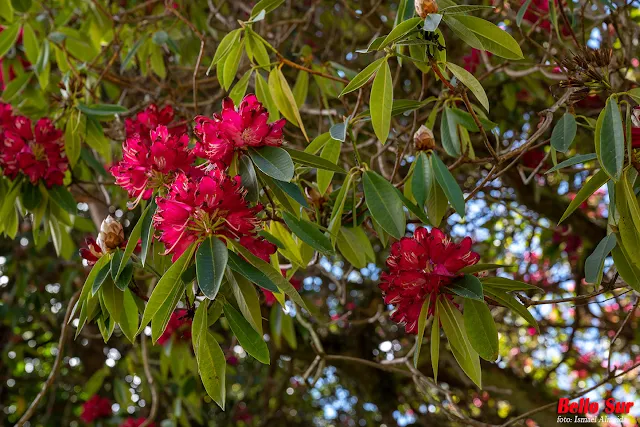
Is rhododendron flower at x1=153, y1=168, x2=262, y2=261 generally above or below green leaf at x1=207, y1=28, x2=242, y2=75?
below

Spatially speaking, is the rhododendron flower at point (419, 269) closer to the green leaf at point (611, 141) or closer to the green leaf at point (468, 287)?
the green leaf at point (468, 287)

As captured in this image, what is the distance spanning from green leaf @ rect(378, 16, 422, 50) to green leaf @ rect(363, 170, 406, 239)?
0.23 metres

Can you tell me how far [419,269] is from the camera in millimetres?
962

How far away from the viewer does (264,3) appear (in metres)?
1.24

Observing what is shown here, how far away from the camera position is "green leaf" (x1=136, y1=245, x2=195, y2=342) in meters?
0.85

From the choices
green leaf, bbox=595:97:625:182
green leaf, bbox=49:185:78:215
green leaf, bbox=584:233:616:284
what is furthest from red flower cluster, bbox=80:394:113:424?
green leaf, bbox=595:97:625:182

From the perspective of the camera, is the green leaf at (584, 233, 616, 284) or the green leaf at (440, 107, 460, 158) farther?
the green leaf at (440, 107, 460, 158)

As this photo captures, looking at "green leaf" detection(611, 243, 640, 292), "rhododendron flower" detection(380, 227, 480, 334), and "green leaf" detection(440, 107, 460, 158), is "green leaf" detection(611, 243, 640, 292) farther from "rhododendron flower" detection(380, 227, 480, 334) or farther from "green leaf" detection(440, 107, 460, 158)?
"green leaf" detection(440, 107, 460, 158)

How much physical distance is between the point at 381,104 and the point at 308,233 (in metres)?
A: 0.23

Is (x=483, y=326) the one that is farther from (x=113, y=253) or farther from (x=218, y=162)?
(x=113, y=253)

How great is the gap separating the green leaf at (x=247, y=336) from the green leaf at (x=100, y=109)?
81 cm

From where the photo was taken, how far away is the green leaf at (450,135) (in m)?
1.25

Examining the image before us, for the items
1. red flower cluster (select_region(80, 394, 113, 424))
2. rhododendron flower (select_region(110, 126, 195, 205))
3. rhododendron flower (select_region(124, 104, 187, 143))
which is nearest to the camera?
rhododendron flower (select_region(110, 126, 195, 205))

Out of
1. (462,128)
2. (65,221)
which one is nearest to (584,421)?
(462,128)
